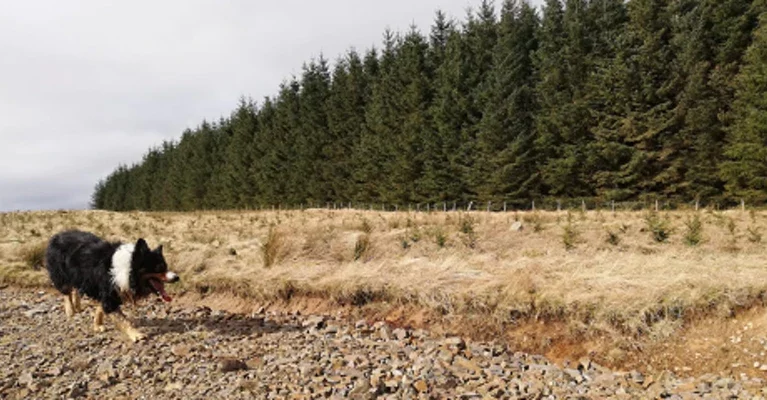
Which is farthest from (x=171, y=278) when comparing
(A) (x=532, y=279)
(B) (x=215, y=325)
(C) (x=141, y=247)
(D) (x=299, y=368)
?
(A) (x=532, y=279)

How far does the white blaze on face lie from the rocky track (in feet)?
3.03

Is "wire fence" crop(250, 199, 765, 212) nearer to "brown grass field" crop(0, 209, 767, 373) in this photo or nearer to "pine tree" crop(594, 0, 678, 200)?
"pine tree" crop(594, 0, 678, 200)

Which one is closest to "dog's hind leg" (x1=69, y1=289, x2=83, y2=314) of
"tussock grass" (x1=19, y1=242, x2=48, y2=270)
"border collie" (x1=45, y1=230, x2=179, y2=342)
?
"border collie" (x1=45, y1=230, x2=179, y2=342)

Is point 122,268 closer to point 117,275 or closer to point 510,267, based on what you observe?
point 117,275

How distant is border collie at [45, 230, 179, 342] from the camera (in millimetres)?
7262

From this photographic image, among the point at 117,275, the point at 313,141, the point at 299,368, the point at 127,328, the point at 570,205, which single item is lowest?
the point at 299,368

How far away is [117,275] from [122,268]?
0.15m

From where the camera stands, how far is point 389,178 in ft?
114

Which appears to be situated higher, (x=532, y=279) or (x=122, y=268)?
(x=122, y=268)

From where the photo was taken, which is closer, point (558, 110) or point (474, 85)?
point (558, 110)

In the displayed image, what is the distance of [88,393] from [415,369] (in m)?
4.16

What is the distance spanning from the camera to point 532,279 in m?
7.63

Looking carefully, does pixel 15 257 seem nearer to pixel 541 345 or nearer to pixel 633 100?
pixel 541 345

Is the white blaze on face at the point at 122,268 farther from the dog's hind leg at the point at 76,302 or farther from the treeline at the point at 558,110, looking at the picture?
the treeline at the point at 558,110
